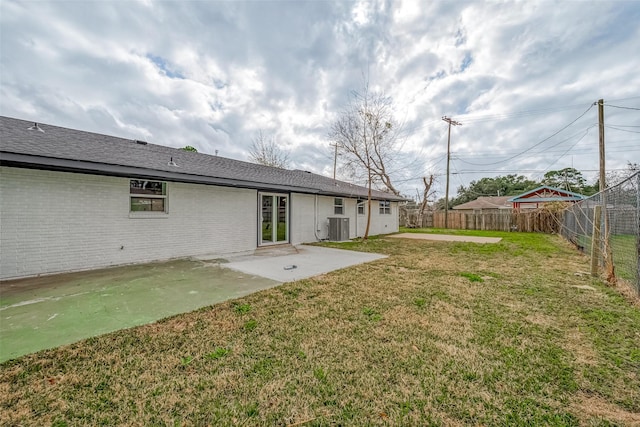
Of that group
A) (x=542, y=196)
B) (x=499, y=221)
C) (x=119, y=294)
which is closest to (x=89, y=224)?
(x=119, y=294)

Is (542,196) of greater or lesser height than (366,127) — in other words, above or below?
below

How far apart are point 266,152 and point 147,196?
56.0 feet

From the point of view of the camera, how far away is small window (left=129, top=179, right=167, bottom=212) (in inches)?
261

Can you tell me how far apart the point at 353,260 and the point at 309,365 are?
17.0 ft

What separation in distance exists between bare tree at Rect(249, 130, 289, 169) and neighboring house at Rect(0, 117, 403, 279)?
44.4 feet

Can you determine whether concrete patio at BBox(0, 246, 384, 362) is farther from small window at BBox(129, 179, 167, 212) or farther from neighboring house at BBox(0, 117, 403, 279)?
small window at BBox(129, 179, 167, 212)

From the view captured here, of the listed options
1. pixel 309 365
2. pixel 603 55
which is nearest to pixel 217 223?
pixel 309 365

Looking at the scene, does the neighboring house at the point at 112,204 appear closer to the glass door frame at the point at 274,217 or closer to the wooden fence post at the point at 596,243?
the glass door frame at the point at 274,217

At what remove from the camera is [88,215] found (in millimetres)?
5914

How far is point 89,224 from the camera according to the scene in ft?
19.5

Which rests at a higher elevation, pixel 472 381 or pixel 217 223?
pixel 217 223

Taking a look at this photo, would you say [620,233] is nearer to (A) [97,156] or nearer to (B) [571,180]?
(A) [97,156]

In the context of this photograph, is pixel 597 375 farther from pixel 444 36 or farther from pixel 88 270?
pixel 444 36

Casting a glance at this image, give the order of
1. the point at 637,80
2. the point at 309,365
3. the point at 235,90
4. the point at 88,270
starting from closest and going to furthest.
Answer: the point at 309,365, the point at 88,270, the point at 637,80, the point at 235,90
